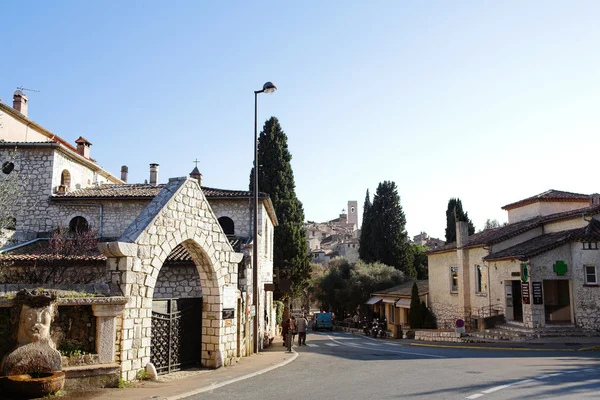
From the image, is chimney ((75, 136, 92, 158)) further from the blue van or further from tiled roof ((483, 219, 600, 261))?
tiled roof ((483, 219, 600, 261))

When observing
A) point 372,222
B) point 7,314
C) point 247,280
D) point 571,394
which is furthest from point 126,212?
point 372,222

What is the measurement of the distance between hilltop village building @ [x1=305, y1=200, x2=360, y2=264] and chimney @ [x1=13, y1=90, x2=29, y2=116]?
3145 centimetres

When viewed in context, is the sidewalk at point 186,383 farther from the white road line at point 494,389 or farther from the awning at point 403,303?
the awning at point 403,303

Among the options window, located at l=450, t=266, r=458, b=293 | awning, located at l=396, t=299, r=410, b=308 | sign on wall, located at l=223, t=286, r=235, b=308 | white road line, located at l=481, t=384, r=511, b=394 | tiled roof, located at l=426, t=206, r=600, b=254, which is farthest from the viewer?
awning, located at l=396, t=299, r=410, b=308

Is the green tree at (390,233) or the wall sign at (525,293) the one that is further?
the green tree at (390,233)

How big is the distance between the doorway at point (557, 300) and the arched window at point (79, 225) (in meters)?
24.7

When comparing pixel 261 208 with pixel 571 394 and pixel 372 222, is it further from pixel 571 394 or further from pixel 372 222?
pixel 372 222

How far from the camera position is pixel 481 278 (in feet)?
98.1

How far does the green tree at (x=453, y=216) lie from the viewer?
53531 mm

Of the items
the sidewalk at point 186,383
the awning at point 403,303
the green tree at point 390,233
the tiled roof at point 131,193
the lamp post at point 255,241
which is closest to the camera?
the sidewalk at point 186,383

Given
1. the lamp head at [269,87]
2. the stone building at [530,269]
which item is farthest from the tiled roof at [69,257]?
the stone building at [530,269]

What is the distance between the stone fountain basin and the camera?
802 centimetres

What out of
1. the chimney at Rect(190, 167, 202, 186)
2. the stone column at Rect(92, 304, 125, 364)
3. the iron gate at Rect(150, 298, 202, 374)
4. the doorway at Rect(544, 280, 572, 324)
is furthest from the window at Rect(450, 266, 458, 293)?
the stone column at Rect(92, 304, 125, 364)

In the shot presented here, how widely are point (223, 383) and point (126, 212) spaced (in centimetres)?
1515
